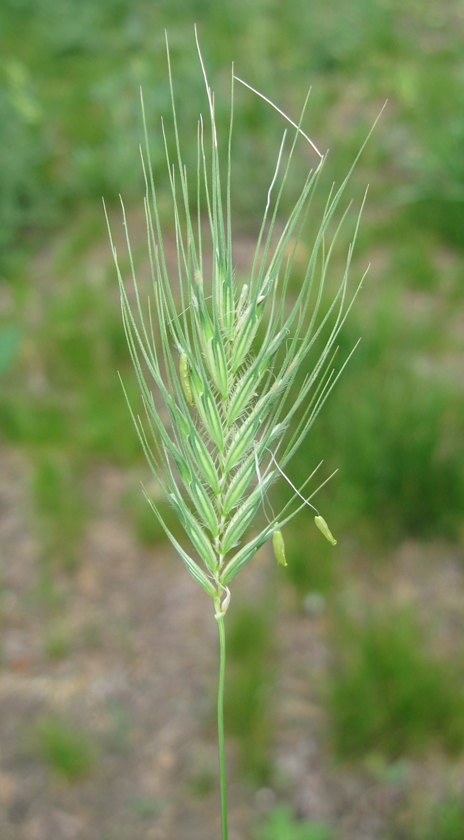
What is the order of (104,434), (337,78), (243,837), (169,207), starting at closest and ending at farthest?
(243,837)
(104,434)
(169,207)
(337,78)

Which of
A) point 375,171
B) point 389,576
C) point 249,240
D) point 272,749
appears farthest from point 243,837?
point 375,171

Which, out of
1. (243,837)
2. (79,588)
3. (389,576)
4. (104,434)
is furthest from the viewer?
(104,434)

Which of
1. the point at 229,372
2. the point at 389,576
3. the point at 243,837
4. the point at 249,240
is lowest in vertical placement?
the point at 243,837

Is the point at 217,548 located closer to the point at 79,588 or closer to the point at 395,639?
the point at 395,639

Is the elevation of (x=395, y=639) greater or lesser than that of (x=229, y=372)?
lesser

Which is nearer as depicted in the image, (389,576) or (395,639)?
(395,639)

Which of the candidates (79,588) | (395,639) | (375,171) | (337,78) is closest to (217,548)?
(395,639)
